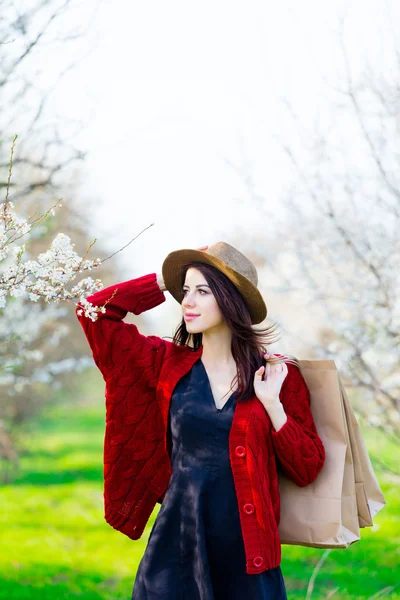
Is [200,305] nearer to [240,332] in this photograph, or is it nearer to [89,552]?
[240,332]

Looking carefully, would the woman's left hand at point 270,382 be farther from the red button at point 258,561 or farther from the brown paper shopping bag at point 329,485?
the red button at point 258,561

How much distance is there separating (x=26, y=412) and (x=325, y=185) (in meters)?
7.35

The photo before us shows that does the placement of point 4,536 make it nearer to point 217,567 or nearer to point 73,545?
point 73,545

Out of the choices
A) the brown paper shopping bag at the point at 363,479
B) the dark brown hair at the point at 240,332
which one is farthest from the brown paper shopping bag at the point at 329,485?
the dark brown hair at the point at 240,332

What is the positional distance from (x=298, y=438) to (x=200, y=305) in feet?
1.91

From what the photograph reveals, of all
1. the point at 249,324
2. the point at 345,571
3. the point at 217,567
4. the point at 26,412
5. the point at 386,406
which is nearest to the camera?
the point at 217,567

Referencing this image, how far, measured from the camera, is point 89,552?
6.67 meters

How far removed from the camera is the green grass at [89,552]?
5.42 m

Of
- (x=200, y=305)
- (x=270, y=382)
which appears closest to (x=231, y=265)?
(x=200, y=305)

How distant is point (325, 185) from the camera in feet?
14.7

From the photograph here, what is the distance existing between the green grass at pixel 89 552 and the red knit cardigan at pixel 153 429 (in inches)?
67.0

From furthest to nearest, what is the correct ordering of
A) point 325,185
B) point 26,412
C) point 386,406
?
point 26,412 < point 386,406 < point 325,185

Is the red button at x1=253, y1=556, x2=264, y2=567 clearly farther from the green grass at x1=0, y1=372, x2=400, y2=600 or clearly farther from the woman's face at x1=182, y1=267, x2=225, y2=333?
the green grass at x1=0, y1=372, x2=400, y2=600

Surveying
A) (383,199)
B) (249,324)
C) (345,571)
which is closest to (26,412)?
(345,571)
